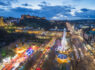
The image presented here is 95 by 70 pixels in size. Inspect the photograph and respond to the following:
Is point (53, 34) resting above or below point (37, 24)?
below

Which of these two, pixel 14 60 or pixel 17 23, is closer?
pixel 14 60

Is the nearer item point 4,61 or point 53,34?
point 4,61

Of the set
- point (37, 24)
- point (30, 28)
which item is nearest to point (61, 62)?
point (30, 28)

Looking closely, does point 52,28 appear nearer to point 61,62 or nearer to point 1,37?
point 1,37

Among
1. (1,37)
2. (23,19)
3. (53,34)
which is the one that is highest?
(23,19)

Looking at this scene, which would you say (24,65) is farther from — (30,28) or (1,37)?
(30,28)

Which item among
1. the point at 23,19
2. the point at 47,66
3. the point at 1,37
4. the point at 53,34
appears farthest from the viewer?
the point at 23,19

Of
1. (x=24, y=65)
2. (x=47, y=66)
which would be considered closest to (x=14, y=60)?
(x=24, y=65)

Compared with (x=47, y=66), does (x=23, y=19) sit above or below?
above

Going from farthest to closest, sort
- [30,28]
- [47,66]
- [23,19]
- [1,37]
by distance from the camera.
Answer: [23,19], [30,28], [1,37], [47,66]
